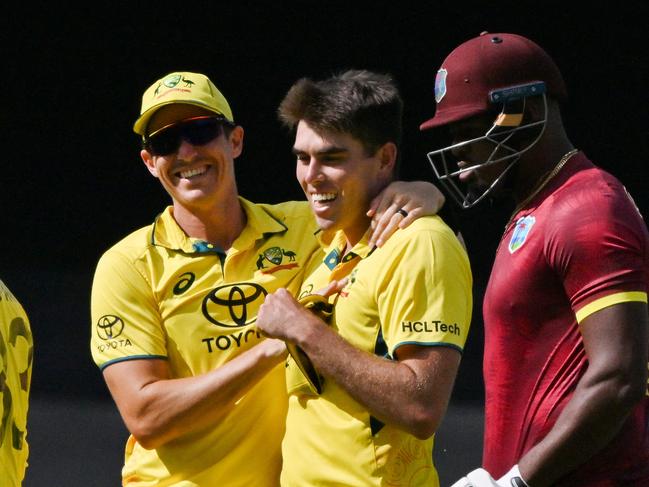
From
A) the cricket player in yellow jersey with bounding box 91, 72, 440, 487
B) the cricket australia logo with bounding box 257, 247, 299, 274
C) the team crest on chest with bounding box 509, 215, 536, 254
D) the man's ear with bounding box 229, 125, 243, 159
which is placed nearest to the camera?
the team crest on chest with bounding box 509, 215, 536, 254

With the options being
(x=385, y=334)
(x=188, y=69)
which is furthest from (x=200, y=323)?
(x=188, y=69)

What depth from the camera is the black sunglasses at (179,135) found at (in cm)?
347

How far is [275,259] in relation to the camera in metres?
3.46

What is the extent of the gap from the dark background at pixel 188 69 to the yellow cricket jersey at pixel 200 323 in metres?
2.56

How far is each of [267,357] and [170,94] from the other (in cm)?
75

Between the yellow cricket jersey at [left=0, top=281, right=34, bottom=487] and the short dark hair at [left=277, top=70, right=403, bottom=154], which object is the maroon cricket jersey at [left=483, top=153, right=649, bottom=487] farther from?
the yellow cricket jersey at [left=0, top=281, right=34, bottom=487]

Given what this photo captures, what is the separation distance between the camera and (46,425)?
18.7 feet

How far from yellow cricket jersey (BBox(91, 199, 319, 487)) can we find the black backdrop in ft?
8.37

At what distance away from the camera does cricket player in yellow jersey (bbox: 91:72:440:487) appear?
327 cm

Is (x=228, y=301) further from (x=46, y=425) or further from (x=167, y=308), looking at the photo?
(x=46, y=425)

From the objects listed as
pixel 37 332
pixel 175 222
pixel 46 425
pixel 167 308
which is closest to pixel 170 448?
pixel 167 308

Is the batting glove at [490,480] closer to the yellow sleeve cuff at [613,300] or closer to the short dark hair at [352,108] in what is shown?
the yellow sleeve cuff at [613,300]

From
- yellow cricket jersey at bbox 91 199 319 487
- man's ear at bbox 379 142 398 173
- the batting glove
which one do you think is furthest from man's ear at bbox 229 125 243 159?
the batting glove

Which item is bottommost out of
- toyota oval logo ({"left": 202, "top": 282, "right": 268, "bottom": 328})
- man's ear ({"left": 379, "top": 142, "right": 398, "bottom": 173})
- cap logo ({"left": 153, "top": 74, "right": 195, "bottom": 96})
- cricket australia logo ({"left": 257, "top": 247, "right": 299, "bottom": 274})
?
toyota oval logo ({"left": 202, "top": 282, "right": 268, "bottom": 328})
